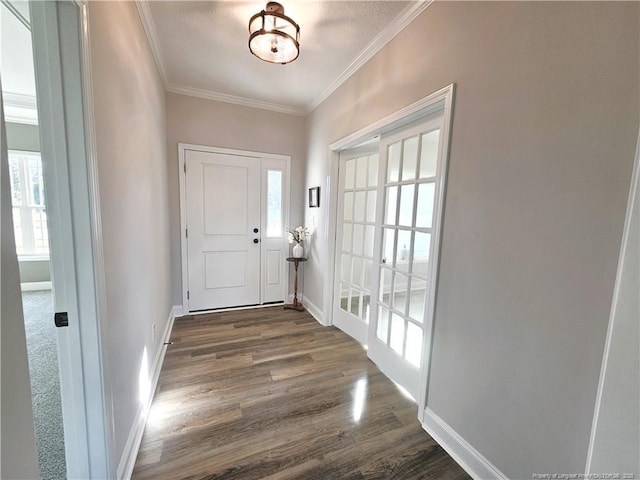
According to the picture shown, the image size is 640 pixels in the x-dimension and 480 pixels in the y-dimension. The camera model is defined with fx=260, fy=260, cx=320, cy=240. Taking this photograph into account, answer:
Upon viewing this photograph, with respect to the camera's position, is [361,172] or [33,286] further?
[33,286]

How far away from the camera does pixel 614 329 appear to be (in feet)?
2.57

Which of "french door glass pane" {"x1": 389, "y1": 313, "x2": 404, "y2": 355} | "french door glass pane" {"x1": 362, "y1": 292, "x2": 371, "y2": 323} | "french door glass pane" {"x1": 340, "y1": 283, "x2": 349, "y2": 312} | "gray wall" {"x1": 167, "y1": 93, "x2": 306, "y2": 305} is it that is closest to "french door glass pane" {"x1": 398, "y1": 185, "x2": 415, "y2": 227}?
"french door glass pane" {"x1": 389, "y1": 313, "x2": 404, "y2": 355}

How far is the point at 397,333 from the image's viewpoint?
6.81 feet

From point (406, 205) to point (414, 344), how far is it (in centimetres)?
104

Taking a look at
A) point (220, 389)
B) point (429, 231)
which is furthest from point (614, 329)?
point (220, 389)

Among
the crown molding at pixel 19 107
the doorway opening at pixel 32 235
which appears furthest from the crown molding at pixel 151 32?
the crown molding at pixel 19 107

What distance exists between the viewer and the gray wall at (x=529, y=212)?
3.08ft

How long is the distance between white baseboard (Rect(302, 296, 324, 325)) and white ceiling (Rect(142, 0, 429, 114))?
2.53m

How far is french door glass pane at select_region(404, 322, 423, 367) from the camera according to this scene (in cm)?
189

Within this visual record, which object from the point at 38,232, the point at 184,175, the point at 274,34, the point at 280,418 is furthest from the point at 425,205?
the point at 38,232

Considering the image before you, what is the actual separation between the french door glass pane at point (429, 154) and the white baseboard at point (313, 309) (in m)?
2.04

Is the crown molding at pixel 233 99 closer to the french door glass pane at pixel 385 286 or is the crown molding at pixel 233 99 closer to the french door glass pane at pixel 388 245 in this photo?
the french door glass pane at pixel 388 245

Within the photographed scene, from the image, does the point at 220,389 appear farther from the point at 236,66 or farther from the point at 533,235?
the point at 236,66

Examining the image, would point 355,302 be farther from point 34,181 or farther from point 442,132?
point 34,181
